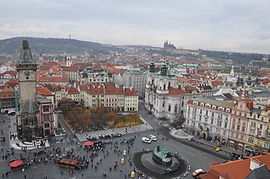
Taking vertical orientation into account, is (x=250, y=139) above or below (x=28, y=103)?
below

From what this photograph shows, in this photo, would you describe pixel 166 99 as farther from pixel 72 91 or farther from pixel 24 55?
pixel 24 55

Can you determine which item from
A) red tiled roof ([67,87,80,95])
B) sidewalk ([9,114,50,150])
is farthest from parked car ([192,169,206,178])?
red tiled roof ([67,87,80,95])

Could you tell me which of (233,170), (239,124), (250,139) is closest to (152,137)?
(239,124)

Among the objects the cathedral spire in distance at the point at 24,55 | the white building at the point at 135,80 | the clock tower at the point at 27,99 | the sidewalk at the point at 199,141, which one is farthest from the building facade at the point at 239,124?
the white building at the point at 135,80

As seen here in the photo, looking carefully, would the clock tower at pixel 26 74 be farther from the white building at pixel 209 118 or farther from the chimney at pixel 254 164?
the chimney at pixel 254 164

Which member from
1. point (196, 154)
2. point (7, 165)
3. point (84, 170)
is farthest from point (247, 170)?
point (7, 165)

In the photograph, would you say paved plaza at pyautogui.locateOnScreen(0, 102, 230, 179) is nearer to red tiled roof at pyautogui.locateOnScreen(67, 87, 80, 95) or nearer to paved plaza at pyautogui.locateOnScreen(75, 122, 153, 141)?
paved plaza at pyautogui.locateOnScreen(75, 122, 153, 141)
